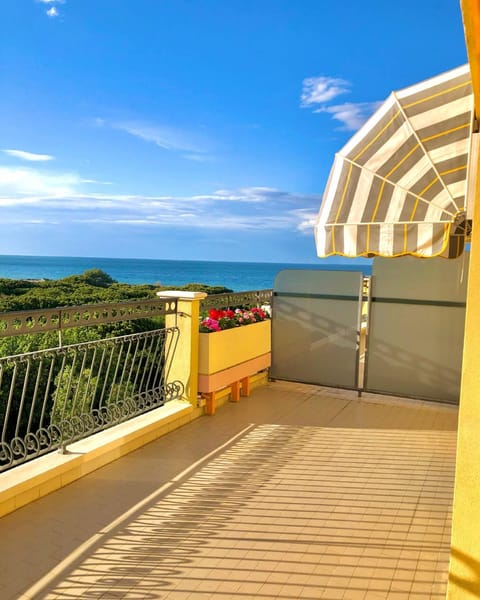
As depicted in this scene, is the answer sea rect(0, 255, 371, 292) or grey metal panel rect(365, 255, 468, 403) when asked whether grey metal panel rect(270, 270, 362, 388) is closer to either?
grey metal panel rect(365, 255, 468, 403)

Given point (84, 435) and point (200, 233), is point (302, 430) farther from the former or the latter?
point (200, 233)

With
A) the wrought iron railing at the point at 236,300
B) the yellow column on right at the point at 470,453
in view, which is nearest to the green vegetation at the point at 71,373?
the wrought iron railing at the point at 236,300

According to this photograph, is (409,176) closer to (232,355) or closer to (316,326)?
(232,355)

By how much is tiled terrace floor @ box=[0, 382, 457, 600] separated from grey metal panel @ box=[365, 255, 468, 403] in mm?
1315

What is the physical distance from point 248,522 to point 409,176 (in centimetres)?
277

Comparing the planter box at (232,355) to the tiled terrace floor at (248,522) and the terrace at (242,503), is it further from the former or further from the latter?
the tiled terrace floor at (248,522)

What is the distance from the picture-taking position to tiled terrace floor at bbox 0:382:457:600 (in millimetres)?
2898

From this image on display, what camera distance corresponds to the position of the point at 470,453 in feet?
7.61

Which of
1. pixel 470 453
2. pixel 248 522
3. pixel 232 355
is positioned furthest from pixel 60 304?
pixel 470 453

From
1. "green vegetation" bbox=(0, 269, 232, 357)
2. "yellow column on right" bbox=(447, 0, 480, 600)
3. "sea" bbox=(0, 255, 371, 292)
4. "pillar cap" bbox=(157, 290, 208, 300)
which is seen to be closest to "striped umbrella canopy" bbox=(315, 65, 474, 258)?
"yellow column on right" bbox=(447, 0, 480, 600)

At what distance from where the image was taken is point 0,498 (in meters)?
3.49

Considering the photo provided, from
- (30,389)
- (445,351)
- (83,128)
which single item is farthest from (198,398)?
(83,128)

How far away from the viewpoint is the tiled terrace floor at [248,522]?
114 inches

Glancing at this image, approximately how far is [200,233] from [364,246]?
62.3 meters
